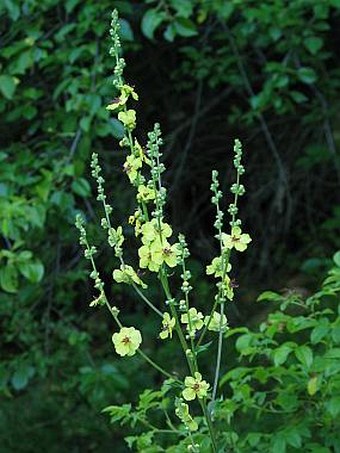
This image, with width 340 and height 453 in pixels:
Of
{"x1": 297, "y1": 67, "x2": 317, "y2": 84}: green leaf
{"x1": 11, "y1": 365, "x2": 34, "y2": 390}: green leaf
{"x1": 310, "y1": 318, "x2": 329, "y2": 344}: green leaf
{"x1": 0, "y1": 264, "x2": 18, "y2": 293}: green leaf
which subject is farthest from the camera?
{"x1": 297, "y1": 67, "x2": 317, "y2": 84}: green leaf

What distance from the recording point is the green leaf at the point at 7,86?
348 cm

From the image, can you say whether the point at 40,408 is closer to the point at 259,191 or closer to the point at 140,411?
the point at 259,191

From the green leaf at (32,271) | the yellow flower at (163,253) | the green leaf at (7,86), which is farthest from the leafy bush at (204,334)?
the green leaf at (7,86)

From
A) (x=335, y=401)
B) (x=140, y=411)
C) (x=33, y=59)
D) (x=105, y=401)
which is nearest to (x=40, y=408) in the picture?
(x=105, y=401)

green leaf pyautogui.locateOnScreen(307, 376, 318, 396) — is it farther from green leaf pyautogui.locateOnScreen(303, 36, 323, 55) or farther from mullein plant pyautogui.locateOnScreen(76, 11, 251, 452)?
green leaf pyautogui.locateOnScreen(303, 36, 323, 55)

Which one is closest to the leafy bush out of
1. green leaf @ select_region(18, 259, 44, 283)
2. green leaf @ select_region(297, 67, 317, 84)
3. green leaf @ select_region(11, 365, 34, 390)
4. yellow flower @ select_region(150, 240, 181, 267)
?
yellow flower @ select_region(150, 240, 181, 267)

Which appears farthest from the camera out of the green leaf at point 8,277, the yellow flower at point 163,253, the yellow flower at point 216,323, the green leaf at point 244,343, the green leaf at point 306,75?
the green leaf at point 306,75

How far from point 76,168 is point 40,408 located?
5.05 ft

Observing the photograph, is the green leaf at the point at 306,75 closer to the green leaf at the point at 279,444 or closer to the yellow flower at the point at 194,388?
the green leaf at the point at 279,444

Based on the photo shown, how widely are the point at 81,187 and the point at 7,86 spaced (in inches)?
16.8

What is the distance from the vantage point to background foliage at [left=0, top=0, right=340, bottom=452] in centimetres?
355

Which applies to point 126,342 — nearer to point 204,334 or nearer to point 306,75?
point 204,334

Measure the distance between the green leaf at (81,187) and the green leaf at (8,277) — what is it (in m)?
0.34

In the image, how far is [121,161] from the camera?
15.3 feet
